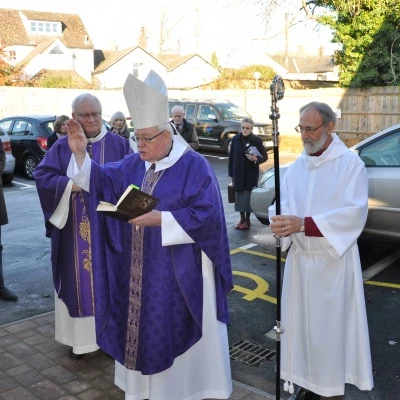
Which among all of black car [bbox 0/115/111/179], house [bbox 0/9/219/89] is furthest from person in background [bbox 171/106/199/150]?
house [bbox 0/9/219/89]

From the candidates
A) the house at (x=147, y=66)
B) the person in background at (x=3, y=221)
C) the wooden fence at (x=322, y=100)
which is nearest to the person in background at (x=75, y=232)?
the person in background at (x=3, y=221)

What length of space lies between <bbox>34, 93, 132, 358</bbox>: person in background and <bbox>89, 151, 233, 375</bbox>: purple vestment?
869mm

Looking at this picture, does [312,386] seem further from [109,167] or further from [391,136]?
[391,136]

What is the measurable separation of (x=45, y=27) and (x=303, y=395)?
51.9m

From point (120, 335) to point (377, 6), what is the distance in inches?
734

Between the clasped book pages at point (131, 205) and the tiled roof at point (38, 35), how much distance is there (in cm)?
4734

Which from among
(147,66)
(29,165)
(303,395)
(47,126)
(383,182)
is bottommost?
(303,395)

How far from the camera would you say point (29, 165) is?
49.0 ft

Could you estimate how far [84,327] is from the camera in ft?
14.3

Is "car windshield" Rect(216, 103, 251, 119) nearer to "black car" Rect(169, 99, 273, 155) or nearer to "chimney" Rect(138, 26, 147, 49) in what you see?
"black car" Rect(169, 99, 273, 155)

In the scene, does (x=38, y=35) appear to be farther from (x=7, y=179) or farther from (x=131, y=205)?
(x=131, y=205)

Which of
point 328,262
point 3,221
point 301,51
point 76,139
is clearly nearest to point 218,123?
point 3,221

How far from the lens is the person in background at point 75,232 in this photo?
13.5 ft

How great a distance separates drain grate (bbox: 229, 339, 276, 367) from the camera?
14.6ft
